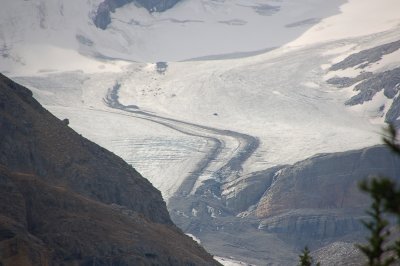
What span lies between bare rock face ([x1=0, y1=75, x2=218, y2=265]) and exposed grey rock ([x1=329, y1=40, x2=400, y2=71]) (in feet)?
285

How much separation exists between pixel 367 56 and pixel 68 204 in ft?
336

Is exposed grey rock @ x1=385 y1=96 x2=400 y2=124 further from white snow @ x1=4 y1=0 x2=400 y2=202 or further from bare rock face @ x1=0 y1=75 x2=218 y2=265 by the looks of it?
bare rock face @ x1=0 y1=75 x2=218 y2=265

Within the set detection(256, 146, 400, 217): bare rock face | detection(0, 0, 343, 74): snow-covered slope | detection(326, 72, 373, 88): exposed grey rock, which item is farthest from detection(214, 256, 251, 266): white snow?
detection(0, 0, 343, 74): snow-covered slope

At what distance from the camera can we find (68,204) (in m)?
60.9

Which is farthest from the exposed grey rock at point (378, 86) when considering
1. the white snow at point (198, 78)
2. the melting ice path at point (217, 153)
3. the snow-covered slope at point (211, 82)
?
the melting ice path at point (217, 153)

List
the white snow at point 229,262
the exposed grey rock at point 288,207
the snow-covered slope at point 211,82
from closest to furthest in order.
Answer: the white snow at point 229,262
the exposed grey rock at point 288,207
the snow-covered slope at point 211,82

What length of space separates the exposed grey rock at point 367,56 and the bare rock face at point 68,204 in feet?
285

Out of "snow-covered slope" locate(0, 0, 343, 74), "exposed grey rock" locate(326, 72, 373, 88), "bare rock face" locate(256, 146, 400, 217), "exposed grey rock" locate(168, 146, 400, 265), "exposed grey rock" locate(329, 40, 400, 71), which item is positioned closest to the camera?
"exposed grey rock" locate(168, 146, 400, 265)

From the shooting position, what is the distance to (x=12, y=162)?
2633 inches

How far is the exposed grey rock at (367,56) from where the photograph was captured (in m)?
156

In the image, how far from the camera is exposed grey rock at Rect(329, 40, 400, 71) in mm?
156250

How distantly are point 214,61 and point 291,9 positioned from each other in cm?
3356

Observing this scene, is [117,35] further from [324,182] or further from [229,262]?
[229,262]

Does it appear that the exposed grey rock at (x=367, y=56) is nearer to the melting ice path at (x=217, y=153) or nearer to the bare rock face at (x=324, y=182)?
the melting ice path at (x=217, y=153)
